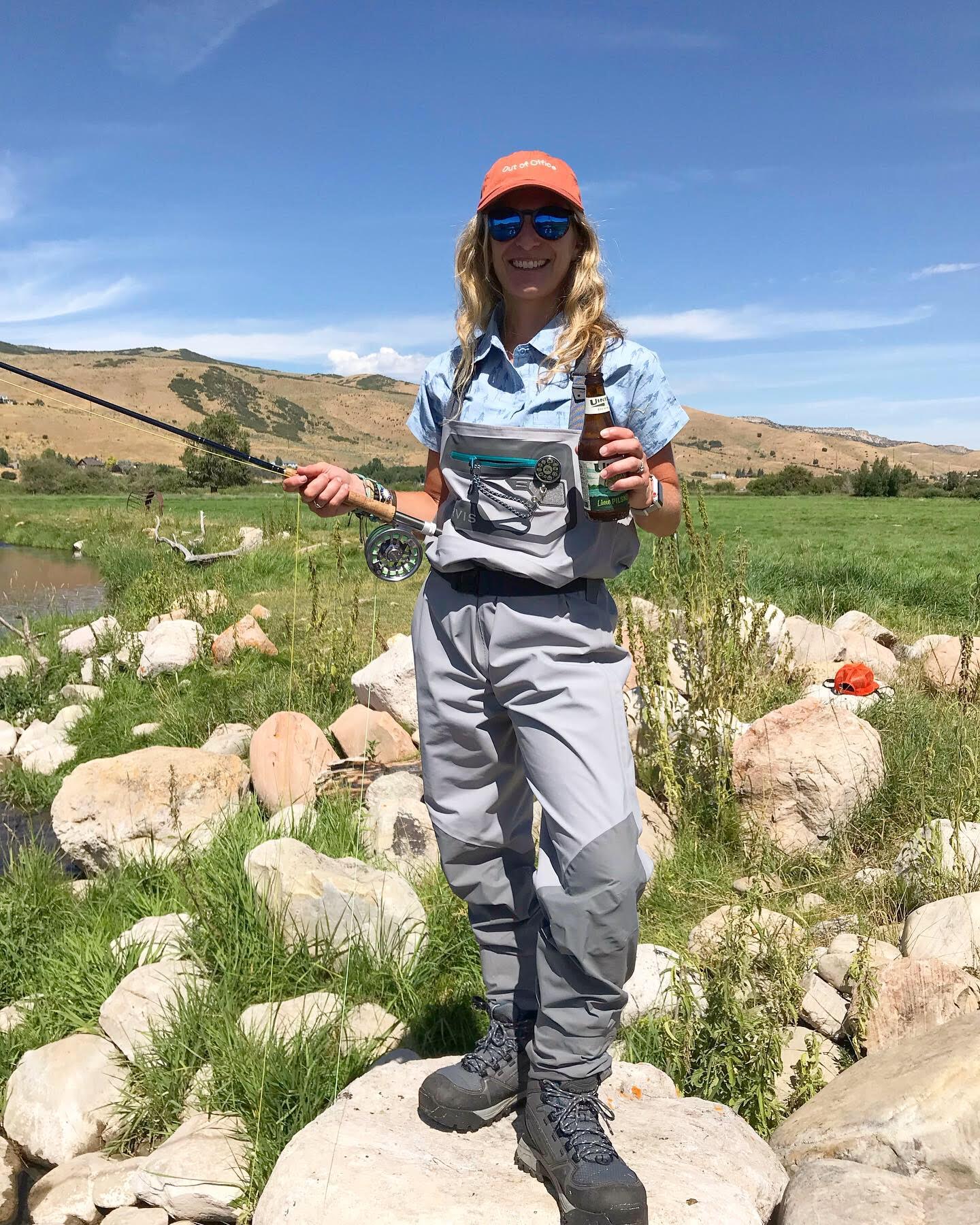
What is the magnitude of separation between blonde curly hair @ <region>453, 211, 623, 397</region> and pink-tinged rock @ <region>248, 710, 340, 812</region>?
3.49 metres

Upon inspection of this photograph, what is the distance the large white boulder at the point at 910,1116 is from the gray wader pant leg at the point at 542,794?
0.70 metres

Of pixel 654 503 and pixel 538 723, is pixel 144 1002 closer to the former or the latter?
pixel 538 723

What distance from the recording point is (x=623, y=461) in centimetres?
240

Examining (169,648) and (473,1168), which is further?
(169,648)

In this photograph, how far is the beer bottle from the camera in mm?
2461

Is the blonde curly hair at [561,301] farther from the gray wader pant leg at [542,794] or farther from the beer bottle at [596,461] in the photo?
the gray wader pant leg at [542,794]

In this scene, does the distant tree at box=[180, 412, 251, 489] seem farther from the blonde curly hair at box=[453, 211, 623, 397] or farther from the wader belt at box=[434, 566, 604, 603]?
the wader belt at box=[434, 566, 604, 603]

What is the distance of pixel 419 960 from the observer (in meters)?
A: 3.98

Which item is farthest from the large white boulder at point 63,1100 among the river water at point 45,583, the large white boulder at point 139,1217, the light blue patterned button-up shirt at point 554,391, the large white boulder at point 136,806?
the river water at point 45,583

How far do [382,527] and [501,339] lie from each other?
0.80 metres

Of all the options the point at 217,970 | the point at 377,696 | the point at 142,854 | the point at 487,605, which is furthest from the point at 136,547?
the point at 487,605

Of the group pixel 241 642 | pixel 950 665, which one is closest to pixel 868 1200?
pixel 950 665

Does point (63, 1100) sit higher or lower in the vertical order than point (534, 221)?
lower

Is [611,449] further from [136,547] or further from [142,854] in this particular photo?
[136,547]
